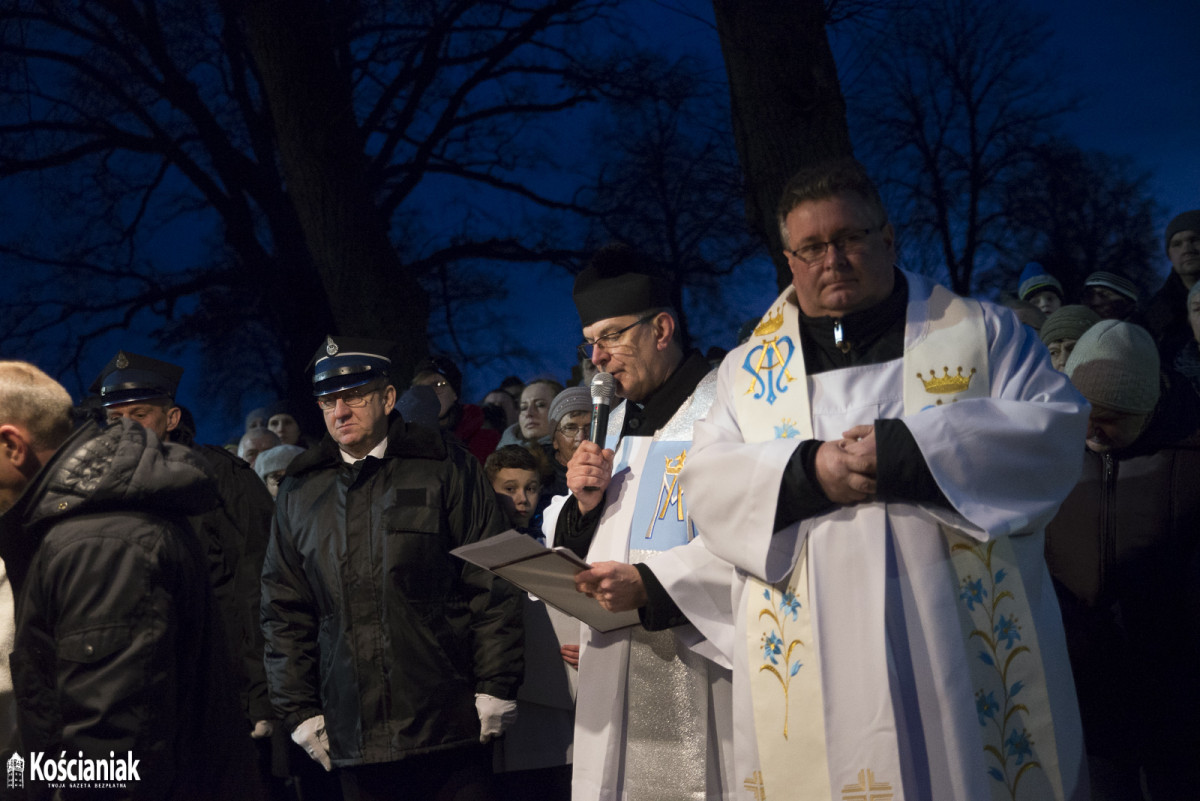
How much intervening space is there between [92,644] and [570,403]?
356 cm

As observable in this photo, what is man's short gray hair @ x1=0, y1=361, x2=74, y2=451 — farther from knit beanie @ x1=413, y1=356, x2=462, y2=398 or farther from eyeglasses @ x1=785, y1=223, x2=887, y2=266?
knit beanie @ x1=413, y1=356, x2=462, y2=398

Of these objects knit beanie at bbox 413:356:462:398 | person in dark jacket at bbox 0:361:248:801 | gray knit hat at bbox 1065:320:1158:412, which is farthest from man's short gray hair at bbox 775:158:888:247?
knit beanie at bbox 413:356:462:398

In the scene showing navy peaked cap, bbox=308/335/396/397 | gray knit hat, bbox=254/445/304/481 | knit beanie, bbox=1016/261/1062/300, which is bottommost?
navy peaked cap, bbox=308/335/396/397

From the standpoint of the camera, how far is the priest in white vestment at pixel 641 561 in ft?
11.1

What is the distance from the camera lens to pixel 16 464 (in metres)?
3.15

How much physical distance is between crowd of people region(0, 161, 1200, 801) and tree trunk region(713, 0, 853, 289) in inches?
117

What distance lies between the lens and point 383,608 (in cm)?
432

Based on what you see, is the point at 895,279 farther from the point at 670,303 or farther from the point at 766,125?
the point at 766,125

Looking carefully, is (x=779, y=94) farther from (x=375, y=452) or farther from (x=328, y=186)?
(x=328, y=186)

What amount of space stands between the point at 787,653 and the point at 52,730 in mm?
1864

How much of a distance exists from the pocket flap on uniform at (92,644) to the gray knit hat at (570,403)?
3.48m

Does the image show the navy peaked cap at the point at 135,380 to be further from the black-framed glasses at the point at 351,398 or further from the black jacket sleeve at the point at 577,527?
the black jacket sleeve at the point at 577,527

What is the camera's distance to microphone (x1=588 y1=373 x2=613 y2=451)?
3.41 meters

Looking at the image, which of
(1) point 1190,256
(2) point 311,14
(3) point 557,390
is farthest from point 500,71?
(1) point 1190,256
